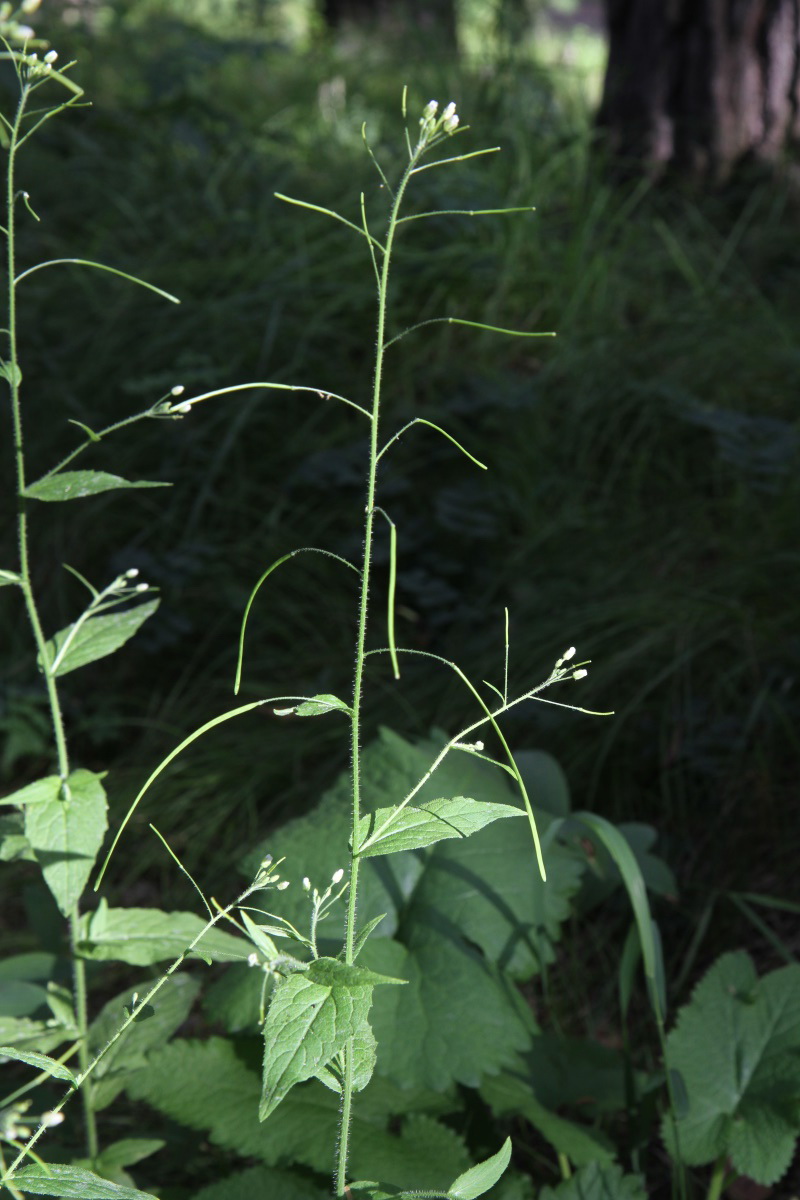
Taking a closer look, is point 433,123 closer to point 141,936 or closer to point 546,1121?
point 141,936

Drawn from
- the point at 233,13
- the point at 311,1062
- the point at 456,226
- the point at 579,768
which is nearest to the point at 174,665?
the point at 579,768

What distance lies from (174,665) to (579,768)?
95 cm

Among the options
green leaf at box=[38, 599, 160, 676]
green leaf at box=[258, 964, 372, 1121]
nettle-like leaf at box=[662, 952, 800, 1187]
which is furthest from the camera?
nettle-like leaf at box=[662, 952, 800, 1187]

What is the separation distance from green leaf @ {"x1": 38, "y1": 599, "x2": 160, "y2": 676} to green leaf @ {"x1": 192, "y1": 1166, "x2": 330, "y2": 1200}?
499 mm

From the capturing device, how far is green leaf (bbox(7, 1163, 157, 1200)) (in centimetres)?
68

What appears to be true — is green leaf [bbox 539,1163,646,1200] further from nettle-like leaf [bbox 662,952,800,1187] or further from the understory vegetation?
nettle-like leaf [bbox 662,952,800,1187]

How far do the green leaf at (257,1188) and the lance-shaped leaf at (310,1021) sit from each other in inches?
16.3

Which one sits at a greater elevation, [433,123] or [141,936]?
[433,123]

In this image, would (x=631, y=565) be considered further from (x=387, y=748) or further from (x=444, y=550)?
(x=387, y=748)

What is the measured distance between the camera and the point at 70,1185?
2.30ft

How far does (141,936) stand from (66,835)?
0.14 meters

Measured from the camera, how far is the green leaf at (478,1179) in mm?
761

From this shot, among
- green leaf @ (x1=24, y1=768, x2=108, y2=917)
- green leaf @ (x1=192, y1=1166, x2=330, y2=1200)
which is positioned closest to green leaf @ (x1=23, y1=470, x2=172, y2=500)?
green leaf @ (x1=24, y1=768, x2=108, y2=917)

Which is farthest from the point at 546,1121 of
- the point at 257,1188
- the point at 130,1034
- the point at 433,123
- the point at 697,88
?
the point at 697,88
